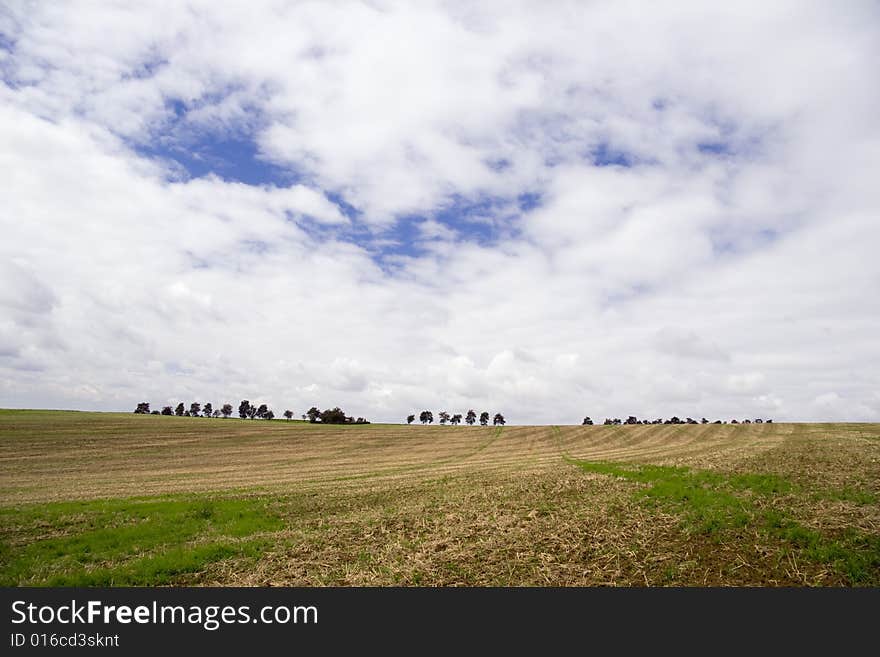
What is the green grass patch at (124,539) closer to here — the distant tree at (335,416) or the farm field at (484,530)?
the farm field at (484,530)

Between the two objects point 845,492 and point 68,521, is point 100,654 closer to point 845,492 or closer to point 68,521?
point 68,521

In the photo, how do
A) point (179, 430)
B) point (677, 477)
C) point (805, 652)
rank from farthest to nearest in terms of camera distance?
point (179, 430), point (677, 477), point (805, 652)

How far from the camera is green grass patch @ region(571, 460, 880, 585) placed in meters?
10.6

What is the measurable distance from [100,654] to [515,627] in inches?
307

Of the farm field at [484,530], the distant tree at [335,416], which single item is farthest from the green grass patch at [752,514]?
the distant tree at [335,416]

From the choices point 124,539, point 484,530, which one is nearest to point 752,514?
point 484,530

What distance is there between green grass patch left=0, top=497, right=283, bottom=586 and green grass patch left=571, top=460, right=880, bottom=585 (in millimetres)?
14325

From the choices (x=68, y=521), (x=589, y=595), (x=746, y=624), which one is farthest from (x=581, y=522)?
(x=68, y=521)

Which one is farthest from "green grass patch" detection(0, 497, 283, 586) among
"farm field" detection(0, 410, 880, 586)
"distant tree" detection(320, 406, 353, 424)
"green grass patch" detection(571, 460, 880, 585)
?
"distant tree" detection(320, 406, 353, 424)

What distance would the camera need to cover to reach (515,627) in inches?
352

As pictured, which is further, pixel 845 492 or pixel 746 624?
pixel 845 492

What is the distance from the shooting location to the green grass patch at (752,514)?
34.8 feet

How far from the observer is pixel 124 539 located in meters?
17.4

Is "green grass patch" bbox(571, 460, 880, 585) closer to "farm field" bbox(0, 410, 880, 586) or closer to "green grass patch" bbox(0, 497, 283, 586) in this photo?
"farm field" bbox(0, 410, 880, 586)
